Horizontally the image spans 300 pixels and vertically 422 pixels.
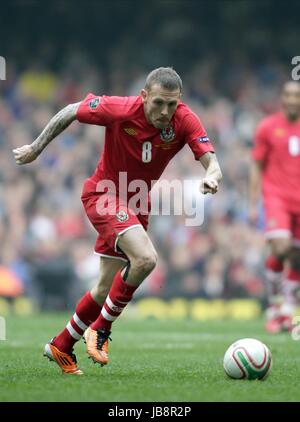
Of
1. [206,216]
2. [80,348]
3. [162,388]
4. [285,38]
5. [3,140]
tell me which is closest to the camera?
[162,388]

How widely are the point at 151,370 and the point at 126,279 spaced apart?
85 cm

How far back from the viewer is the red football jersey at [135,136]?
23.6ft

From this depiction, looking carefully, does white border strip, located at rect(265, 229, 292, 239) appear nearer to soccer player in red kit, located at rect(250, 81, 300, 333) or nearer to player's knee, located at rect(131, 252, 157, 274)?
soccer player in red kit, located at rect(250, 81, 300, 333)

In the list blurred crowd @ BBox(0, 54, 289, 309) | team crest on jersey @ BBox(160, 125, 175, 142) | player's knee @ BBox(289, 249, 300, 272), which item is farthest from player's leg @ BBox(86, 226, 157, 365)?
blurred crowd @ BBox(0, 54, 289, 309)

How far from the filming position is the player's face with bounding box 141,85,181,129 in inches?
273

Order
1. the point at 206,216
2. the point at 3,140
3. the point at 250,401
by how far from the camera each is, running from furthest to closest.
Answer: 1. the point at 3,140
2. the point at 206,216
3. the point at 250,401

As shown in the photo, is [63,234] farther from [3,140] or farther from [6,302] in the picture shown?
[3,140]

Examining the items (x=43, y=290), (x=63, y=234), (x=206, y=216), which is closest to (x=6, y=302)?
(x=43, y=290)

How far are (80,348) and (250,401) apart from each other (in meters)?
4.21

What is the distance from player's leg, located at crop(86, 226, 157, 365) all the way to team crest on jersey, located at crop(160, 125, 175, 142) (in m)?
0.70

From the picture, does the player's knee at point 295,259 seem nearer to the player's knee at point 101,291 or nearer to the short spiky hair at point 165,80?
the player's knee at point 101,291

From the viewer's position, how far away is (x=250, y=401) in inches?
221

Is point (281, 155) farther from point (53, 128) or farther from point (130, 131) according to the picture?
point (53, 128)

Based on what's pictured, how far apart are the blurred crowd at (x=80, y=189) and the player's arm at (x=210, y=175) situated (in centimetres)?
954
